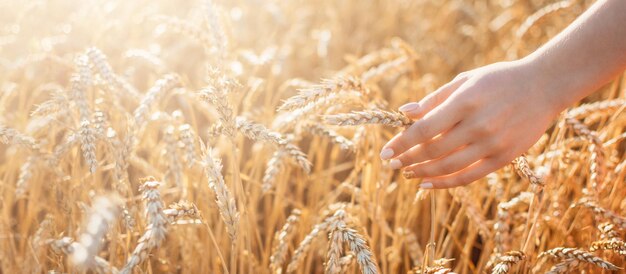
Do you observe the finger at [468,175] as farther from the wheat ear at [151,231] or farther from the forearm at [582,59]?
the wheat ear at [151,231]

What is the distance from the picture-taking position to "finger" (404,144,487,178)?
3.55ft

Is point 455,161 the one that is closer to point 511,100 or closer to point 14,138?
point 511,100

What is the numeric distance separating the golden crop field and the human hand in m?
0.06

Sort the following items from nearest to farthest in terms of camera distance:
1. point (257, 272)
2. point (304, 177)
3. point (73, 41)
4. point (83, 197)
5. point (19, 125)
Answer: point (83, 197)
point (257, 272)
point (19, 125)
point (304, 177)
point (73, 41)

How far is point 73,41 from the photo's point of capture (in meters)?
2.93

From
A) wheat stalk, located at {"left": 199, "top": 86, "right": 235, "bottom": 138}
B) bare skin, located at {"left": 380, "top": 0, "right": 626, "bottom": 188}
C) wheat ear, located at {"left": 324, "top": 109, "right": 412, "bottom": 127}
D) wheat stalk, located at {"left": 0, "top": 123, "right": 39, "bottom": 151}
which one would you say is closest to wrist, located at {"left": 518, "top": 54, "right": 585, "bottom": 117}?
bare skin, located at {"left": 380, "top": 0, "right": 626, "bottom": 188}

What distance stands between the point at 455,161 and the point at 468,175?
0.08m

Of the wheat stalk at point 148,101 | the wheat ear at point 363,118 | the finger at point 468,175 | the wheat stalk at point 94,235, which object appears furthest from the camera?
the wheat stalk at point 148,101

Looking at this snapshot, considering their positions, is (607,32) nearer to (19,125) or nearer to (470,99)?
(470,99)

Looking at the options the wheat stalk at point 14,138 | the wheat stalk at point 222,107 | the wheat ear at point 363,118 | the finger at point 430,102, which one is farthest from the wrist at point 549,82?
the wheat stalk at point 14,138

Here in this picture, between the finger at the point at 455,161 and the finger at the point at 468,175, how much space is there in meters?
0.03

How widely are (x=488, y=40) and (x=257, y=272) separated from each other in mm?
2431

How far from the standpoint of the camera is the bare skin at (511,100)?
1047mm

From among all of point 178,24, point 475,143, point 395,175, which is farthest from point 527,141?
point 395,175
